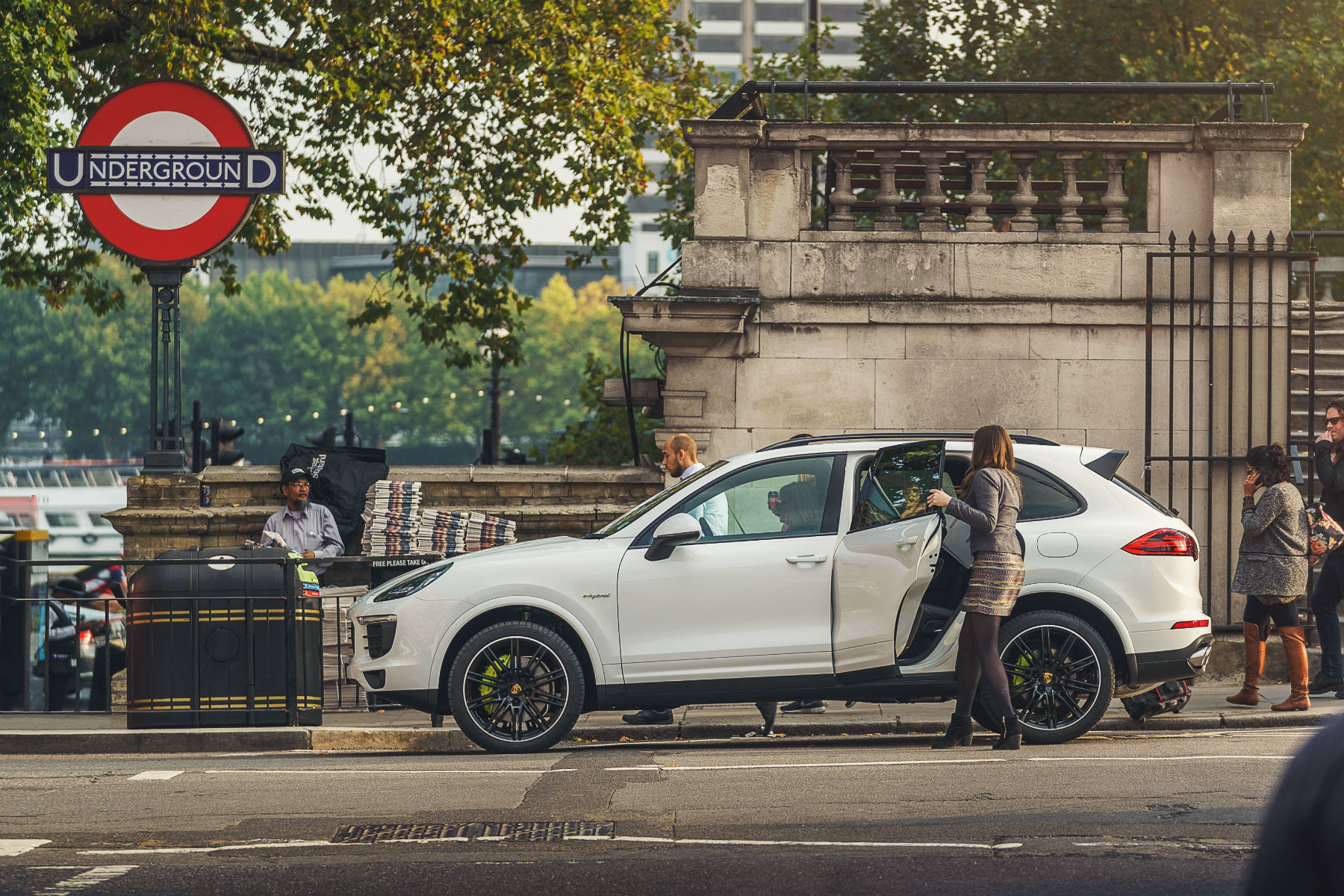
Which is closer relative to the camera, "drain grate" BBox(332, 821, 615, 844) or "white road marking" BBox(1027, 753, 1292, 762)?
"drain grate" BBox(332, 821, 615, 844)

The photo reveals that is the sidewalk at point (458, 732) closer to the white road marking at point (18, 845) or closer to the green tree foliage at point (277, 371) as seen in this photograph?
the white road marking at point (18, 845)

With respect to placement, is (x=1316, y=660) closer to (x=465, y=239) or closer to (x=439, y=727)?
(x=439, y=727)

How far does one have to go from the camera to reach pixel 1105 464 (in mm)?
8586

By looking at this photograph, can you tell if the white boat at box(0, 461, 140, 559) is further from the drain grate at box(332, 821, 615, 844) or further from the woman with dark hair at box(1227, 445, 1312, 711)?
the drain grate at box(332, 821, 615, 844)

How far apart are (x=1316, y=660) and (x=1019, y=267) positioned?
3699mm

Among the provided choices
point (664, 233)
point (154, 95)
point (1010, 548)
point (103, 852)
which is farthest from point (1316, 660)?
point (664, 233)

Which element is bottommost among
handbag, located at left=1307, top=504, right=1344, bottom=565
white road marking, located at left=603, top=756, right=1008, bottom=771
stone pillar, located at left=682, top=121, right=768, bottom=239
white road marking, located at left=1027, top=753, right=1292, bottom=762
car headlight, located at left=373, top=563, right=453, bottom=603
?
white road marking, located at left=603, top=756, right=1008, bottom=771

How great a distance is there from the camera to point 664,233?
2334 centimetres

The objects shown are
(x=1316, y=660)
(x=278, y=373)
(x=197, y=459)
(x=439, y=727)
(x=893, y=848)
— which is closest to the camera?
(x=893, y=848)

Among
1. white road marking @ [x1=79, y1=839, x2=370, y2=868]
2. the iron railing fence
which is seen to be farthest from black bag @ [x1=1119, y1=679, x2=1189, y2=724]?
white road marking @ [x1=79, y1=839, x2=370, y2=868]

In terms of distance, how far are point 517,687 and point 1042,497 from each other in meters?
3.14

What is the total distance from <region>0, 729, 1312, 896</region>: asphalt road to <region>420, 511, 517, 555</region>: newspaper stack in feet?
10.6

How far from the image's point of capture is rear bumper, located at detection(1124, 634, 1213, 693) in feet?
27.1

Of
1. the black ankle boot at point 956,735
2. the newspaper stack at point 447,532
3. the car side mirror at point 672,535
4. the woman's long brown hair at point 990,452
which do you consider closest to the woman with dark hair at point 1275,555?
the black ankle boot at point 956,735
